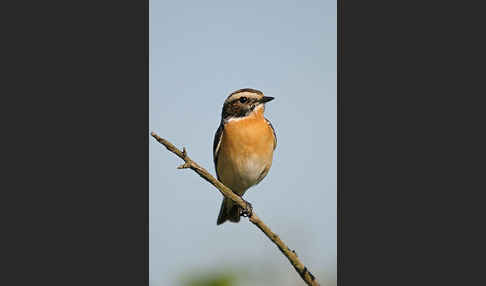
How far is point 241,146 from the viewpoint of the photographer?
451cm

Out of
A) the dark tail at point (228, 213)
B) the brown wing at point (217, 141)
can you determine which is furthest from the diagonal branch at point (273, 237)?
the brown wing at point (217, 141)

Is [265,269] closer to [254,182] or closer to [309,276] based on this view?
[309,276]

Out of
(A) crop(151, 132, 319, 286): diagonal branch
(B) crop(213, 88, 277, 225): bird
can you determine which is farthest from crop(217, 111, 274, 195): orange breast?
(A) crop(151, 132, 319, 286): diagonal branch

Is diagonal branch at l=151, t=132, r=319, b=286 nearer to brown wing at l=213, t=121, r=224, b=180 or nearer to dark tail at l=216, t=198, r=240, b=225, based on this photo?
dark tail at l=216, t=198, r=240, b=225

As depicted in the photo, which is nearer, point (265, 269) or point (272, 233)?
point (272, 233)

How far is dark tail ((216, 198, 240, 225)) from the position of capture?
4.47 m

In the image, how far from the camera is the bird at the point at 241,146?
14.6 ft

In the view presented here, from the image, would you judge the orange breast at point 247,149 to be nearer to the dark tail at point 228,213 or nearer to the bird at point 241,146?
the bird at point 241,146

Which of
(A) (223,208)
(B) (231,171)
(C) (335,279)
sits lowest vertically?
(C) (335,279)

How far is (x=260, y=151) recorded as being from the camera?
451 cm

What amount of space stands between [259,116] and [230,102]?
0.88 feet

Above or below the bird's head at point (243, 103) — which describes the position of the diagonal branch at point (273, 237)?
below

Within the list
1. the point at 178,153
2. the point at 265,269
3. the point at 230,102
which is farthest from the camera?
the point at 230,102

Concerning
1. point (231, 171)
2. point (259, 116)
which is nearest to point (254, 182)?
point (231, 171)
